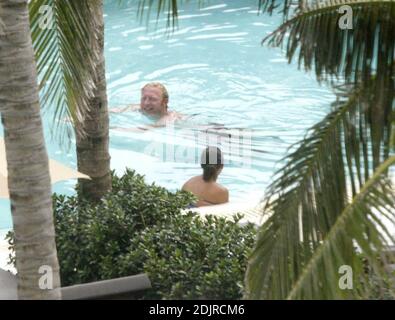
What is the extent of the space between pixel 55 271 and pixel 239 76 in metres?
10.3

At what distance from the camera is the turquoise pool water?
11.3m

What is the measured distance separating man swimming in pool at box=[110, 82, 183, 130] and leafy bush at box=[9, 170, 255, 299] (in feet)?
Result: 14.9

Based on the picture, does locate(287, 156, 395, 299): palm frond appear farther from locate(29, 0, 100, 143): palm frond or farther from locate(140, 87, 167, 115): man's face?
locate(140, 87, 167, 115): man's face

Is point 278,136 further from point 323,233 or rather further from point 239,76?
point 323,233

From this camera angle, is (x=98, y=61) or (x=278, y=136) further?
(x=278, y=136)

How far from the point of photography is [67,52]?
5.86 m

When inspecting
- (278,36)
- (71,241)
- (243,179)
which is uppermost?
(278,36)

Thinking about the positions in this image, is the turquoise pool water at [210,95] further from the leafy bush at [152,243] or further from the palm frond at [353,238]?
the palm frond at [353,238]

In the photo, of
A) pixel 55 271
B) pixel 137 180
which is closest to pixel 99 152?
pixel 137 180

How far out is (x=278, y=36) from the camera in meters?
4.21

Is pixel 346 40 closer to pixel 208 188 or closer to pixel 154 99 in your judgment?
pixel 208 188

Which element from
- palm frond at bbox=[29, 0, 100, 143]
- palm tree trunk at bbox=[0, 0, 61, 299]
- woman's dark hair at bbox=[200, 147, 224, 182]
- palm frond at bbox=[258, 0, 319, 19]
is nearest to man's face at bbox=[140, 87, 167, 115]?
woman's dark hair at bbox=[200, 147, 224, 182]

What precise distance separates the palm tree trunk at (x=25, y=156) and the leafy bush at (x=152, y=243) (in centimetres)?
130

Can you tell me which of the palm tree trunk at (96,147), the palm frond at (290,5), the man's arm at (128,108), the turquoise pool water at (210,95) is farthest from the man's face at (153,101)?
the palm frond at (290,5)
